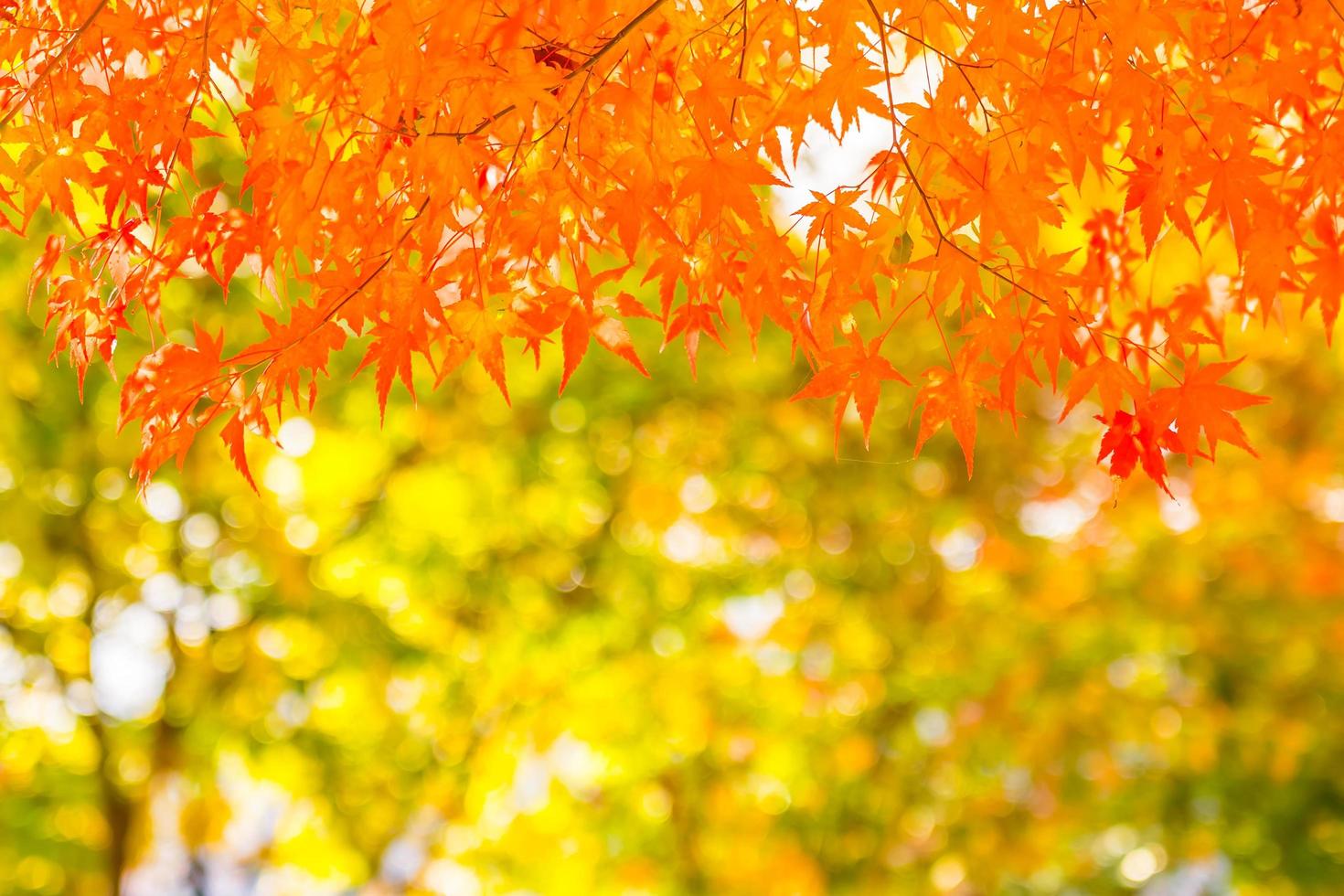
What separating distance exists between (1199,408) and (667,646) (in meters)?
4.27

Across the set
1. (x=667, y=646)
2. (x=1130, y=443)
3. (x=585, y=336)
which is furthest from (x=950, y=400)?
(x=667, y=646)

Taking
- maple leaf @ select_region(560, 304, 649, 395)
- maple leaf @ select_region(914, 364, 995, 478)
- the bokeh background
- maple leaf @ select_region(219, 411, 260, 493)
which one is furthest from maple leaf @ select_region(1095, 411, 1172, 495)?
the bokeh background

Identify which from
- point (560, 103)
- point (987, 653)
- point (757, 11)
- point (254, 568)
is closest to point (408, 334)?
point (560, 103)

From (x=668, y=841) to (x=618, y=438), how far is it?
77.2 inches

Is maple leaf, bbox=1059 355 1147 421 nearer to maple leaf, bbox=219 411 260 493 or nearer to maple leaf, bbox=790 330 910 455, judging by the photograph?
maple leaf, bbox=790 330 910 455

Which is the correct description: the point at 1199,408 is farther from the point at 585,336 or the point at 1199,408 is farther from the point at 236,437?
the point at 236,437

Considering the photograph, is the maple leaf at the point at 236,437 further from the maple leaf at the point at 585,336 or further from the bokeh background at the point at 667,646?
the bokeh background at the point at 667,646

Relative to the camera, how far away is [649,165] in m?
1.80

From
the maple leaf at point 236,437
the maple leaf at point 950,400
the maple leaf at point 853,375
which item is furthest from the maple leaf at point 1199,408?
the maple leaf at point 236,437

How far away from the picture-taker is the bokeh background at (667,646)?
17.6ft

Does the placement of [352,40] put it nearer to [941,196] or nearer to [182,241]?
[182,241]

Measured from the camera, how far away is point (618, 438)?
585cm

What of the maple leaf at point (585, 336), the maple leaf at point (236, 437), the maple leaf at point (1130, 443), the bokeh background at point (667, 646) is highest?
the bokeh background at point (667, 646)

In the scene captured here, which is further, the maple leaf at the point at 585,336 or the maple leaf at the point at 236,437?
the maple leaf at the point at 236,437
